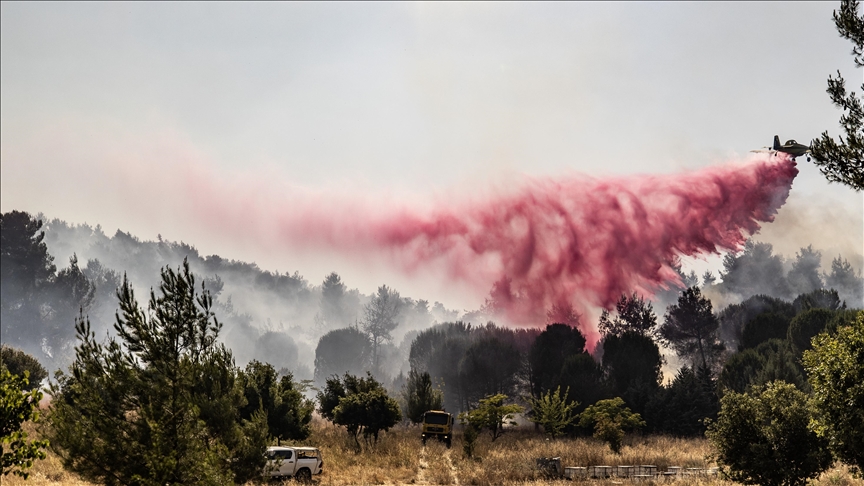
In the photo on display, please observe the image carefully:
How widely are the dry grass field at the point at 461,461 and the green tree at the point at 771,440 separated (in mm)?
1653

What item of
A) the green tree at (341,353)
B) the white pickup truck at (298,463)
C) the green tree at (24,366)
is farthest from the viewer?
the green tree at (341,353)

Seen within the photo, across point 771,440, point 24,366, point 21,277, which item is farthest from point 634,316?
point 21,277

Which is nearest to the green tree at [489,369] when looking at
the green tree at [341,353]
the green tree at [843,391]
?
the green tree at [341,353]

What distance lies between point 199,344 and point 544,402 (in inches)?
1751

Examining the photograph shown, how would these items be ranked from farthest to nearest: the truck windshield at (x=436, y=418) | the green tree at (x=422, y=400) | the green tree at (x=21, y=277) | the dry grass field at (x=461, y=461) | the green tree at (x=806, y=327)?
the green tree at (x=21, y=277)
the green tree at (x=806, y=327)
the green tree at (x=422, y=400)
the truck windshield at (x=436, y=418)
the dry grass field at (x=461, y=461)

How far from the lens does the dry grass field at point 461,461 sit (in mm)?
32322

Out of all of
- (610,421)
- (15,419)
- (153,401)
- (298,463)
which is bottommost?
(298,463)

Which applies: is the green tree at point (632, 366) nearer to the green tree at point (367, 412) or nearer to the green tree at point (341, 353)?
the green tree at point (367, 412)

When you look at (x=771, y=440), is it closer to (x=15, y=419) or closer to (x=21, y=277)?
(x=15, y=419)

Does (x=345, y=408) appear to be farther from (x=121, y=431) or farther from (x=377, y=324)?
(x=377, y=324)

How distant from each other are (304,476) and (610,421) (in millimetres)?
24342

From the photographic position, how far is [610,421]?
47.8 m

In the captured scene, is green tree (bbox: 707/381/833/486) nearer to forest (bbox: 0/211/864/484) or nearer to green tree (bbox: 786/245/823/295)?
forest (bbox: 0/211/864/484)

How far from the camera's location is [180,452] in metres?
15.6
